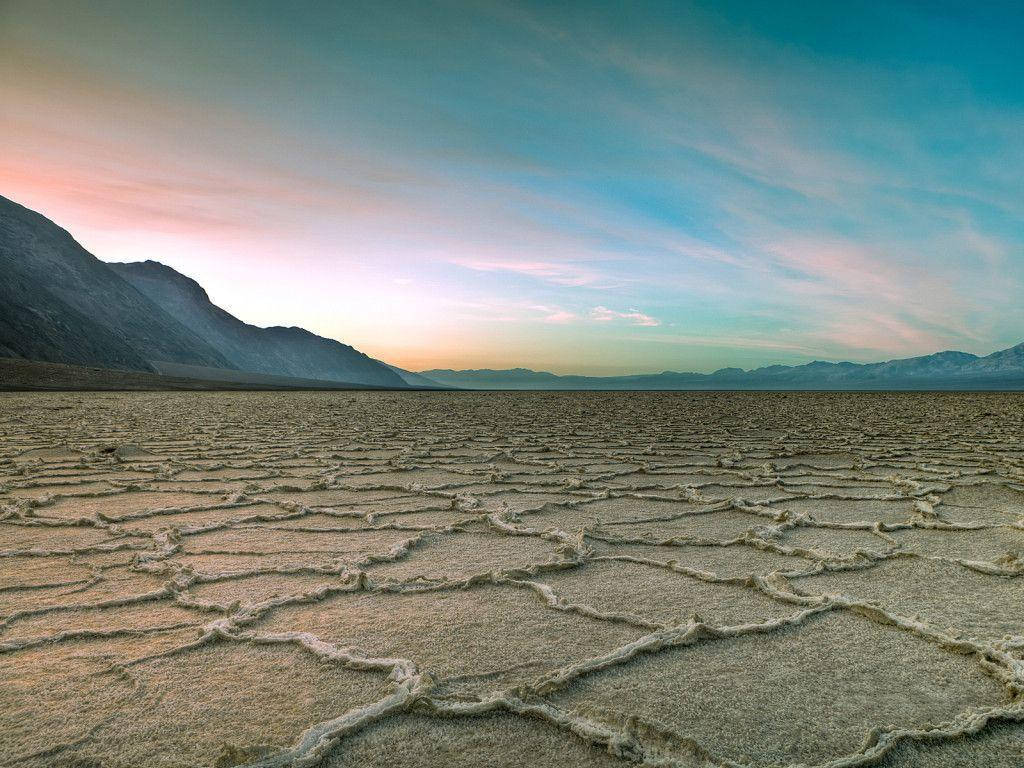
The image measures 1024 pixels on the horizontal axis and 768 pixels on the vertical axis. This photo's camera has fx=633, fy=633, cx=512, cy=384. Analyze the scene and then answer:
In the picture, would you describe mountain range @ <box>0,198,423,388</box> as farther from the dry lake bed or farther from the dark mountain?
the dry lake bed

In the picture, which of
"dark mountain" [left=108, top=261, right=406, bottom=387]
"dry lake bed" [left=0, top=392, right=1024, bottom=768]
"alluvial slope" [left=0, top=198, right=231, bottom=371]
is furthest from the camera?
"dark mountain" [left=108, top=261, right=406, bottom=387]

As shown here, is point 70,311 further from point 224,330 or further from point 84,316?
point 224,330

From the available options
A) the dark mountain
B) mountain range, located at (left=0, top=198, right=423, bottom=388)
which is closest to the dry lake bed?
mountain range, located at (left=0, top=198, right=423, bottom=388)

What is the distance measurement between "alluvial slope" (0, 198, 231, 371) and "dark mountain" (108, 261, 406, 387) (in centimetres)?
1506

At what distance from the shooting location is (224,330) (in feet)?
327

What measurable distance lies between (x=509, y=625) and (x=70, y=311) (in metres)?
61.3

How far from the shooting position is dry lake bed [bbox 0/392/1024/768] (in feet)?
4.02

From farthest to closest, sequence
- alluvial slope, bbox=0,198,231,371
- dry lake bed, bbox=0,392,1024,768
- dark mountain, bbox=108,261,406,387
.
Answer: dark mountain, bbox=108,261,406,387
alluvial slope, bbox=0,198,231,371
dry lake bed, bbox=0,392,1024,768

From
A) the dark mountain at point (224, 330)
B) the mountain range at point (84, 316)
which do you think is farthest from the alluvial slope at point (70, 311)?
the dark mountain at point (224, 330)

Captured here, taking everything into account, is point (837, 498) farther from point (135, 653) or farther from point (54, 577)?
point (54, 577)

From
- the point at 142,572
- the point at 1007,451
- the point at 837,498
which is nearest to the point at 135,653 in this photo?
the point at 142,572

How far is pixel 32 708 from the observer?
1.32 meters

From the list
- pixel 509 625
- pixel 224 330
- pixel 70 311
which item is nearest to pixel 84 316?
pixel 70 311

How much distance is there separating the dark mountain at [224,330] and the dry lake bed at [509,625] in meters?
85.2
